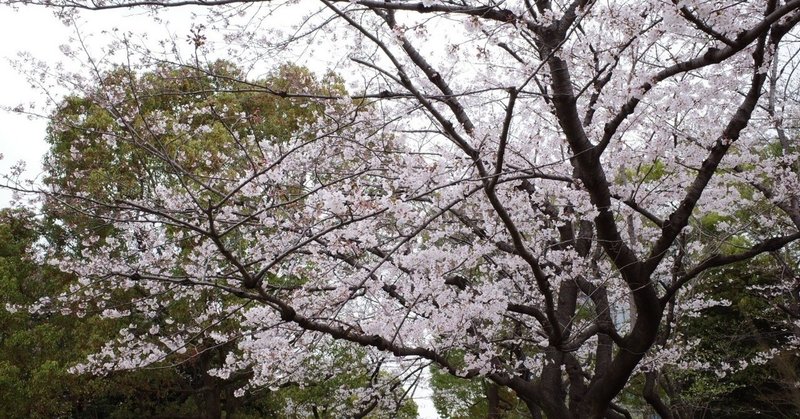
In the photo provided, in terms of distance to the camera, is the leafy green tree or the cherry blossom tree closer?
the cherry blossom tree

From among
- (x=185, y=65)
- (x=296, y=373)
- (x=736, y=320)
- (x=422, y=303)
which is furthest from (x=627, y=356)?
(x=736, y=320)

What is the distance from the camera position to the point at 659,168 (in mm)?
10273

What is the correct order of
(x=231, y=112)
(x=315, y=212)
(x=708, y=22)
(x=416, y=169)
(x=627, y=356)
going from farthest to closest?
(x=231, y=112) < (x=627, y=356) < (x=416, y=169) < (x=315, y=212) < (x=708, y=22)

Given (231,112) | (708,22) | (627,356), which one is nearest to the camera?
(708,22)

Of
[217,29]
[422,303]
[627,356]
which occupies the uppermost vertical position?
[217,29]

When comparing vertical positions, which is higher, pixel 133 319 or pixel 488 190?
pixel 133 319

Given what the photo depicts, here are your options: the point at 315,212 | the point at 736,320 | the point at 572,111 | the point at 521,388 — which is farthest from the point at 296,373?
the point at 736,320

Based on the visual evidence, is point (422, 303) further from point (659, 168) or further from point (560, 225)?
point (659, 168)

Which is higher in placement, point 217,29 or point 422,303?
point 217,29

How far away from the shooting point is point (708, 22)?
361 cm

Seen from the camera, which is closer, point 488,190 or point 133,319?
point 488,190

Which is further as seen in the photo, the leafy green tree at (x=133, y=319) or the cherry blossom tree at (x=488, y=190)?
the leafy green tree at (x=133, y=319)

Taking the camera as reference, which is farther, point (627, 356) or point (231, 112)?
point (231, 112)

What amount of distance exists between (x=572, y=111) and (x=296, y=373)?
4.03 meters
